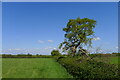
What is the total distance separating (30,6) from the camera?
7973 mm

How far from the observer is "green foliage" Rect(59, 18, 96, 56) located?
12445 millimetres

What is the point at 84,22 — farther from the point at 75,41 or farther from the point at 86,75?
the point at 86,75

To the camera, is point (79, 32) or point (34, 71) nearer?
point (34, 71)

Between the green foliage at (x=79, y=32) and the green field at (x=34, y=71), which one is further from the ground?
the green foliage at (x=79, y=32)

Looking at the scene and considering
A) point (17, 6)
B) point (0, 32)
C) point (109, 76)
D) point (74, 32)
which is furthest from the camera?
point (74, 32)

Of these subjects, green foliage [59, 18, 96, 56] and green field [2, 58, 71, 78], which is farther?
green foliage [59, 18, 96, 56]

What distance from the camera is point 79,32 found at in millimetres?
12477

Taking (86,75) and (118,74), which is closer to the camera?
(118,74)

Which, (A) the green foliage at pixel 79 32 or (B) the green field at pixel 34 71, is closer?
(B) the green field at pixel 34 71

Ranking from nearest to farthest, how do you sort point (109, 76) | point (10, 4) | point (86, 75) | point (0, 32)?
point (109, 76)
point (86, 75)
point (0, 32)
point (10, 4)

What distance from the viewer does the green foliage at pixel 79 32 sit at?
12445 mm

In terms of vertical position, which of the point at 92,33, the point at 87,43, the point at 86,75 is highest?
the point at 92,33

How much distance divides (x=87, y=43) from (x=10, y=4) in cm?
745

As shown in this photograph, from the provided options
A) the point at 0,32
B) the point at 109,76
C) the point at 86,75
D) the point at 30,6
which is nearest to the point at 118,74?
the point at 109,76
